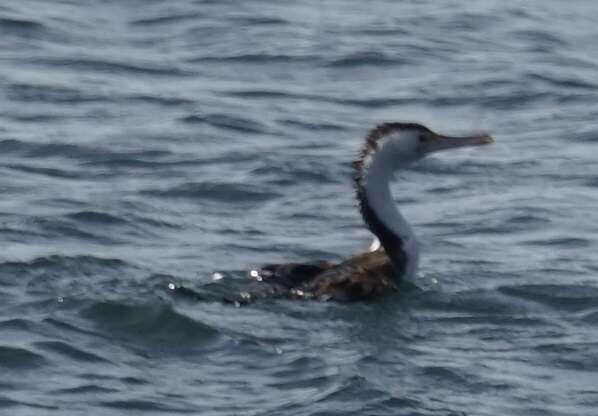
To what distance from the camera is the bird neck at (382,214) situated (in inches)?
473

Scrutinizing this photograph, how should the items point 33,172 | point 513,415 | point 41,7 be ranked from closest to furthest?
point 513,415 → point 33,172 → point 41,7

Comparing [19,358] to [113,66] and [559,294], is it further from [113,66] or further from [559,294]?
[113,66]

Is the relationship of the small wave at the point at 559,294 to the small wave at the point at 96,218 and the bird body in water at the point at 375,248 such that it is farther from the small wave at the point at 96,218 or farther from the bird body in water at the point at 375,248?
the small wave at the point at 96,218

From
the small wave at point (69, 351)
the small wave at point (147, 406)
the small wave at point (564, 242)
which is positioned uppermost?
the small wave at point (147, 406)

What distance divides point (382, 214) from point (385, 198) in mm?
108

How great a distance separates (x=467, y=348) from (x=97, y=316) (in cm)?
200

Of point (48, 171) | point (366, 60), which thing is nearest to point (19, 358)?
point (48, 171)

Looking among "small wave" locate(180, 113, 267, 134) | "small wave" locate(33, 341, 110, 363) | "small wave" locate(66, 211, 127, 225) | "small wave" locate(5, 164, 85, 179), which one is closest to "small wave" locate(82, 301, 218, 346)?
"small wave" locate(33, 341, 110, 363)

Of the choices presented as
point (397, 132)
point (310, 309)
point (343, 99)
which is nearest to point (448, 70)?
point (343, 99)

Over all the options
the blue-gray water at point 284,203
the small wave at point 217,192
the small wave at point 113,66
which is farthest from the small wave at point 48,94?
the small wave at point 217,192

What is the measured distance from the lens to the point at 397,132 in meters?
12.3

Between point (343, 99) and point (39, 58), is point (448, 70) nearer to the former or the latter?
point (343, 99)

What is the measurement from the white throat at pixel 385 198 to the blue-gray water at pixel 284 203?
255 millimetres

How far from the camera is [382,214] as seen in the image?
1209cm
